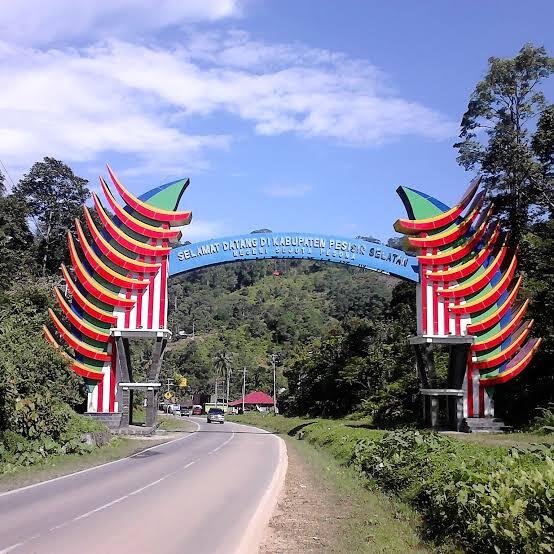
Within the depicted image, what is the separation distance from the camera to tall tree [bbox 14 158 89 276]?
197 feet

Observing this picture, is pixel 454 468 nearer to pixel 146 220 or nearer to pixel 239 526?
pixel 239 526

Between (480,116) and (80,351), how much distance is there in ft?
84.2

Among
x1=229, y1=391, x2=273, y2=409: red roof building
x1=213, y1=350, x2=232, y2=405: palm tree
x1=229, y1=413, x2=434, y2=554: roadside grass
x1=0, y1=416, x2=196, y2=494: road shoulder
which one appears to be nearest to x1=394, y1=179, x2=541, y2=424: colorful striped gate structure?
x1=229, y1=413, x2=434, y2=554: roadside grass

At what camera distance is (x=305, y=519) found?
11.6 meters

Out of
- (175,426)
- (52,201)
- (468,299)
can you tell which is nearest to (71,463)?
(468,299)

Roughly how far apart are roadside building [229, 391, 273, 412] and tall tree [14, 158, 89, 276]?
157 feet

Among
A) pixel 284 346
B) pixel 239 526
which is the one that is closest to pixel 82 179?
pixel 239 526

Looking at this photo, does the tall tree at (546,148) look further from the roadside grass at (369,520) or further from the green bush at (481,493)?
the green bush at (481,493)

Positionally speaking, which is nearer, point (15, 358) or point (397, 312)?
point (15, 358)

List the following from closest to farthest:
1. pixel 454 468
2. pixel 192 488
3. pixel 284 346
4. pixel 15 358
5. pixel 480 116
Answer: pixel 454 468, pixel 192 488, pixel 15 358, pixel 480 116, pixel 284 346

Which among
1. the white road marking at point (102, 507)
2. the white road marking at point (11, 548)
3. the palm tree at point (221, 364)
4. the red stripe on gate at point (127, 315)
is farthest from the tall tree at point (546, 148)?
the palm tree at point (221, 364)

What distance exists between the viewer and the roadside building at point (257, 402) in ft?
332

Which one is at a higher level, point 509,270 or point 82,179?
point 82,179

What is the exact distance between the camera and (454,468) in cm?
1027
